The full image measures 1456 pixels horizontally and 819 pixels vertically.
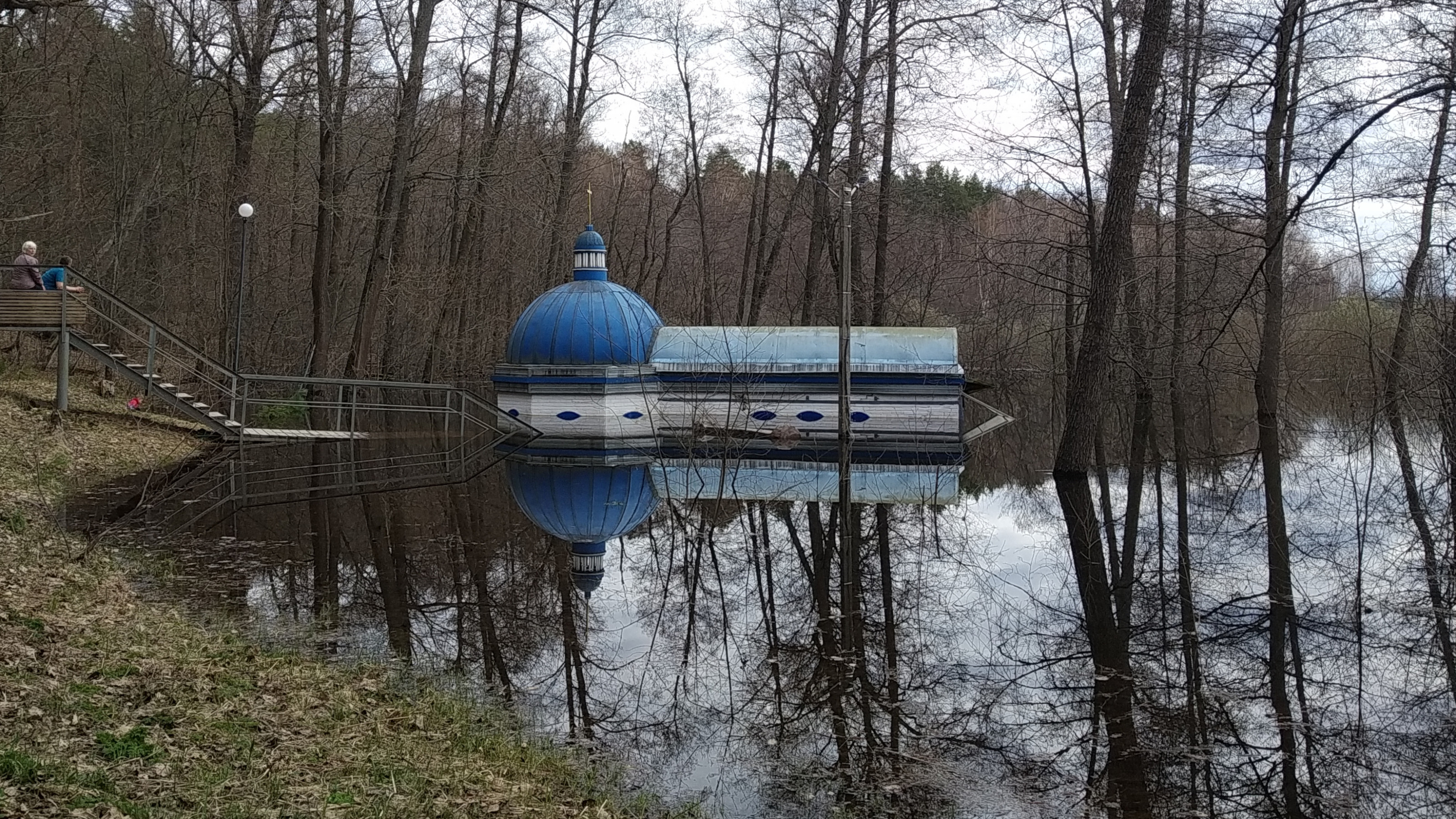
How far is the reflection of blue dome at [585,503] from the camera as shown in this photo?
1167 centimetres

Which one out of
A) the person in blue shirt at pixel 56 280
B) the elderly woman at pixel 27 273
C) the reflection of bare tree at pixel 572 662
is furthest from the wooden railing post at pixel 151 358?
the reflection of bare tree at pixel 572 662

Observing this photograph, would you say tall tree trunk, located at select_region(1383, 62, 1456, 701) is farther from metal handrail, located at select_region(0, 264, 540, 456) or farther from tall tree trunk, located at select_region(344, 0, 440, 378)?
tall tree trunk, located at select_region(344, 0, 440, 378)

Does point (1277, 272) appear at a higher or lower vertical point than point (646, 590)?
higher

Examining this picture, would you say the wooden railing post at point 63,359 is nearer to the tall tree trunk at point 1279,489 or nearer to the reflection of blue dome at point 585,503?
the reflection of blue dome at point 585,503

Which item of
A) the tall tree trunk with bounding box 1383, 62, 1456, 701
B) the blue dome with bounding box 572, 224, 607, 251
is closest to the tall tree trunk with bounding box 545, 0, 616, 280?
the blue dome with bounding box 572, 224, 607, 251

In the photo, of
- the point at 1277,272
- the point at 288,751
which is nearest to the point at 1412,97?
the point at 288,751

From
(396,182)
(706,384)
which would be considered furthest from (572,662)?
Answer: (396,182)

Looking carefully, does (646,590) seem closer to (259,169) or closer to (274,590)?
(274,590)

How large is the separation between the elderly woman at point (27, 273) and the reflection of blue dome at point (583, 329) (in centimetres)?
981

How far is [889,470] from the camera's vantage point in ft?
62.2

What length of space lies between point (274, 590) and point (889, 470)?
36.9 ft

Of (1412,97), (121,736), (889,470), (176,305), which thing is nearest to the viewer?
(121,736)

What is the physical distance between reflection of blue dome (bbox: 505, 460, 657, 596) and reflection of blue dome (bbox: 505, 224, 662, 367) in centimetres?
521

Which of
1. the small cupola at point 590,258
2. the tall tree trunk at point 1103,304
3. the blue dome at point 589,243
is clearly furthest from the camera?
the blue dome at point 589,243
